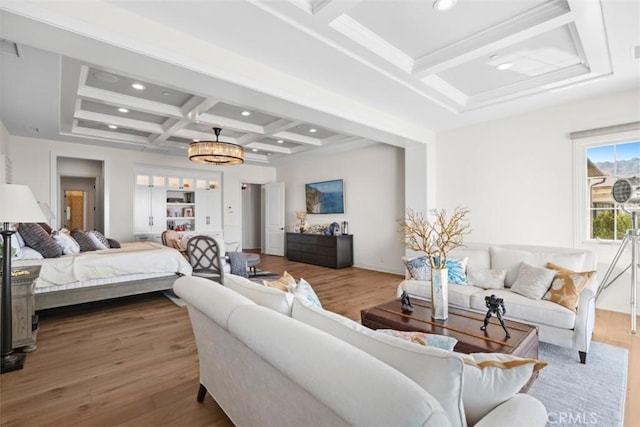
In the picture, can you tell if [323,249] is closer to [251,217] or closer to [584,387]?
[251,217]

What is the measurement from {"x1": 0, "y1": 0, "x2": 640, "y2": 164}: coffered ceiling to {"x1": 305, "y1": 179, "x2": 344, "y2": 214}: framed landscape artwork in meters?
2.52

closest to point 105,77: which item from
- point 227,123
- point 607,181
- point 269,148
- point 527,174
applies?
point 227,123

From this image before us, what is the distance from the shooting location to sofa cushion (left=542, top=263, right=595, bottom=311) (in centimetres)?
260

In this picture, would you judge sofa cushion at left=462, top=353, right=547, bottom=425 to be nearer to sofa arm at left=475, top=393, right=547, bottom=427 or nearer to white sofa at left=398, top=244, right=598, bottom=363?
sofa arm at left=475, top=393, right=547, bottom=427

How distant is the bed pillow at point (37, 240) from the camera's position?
3.41m

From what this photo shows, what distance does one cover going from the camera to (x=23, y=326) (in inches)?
102

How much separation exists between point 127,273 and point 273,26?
3.31 metres

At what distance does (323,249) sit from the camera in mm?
6832

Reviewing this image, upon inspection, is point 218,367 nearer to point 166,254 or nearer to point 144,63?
point 144,63

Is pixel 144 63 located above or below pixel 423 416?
above

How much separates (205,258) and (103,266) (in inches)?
46.4

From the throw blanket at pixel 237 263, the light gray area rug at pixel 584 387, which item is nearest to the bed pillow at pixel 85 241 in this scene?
the throw blanket at pixel 237 263

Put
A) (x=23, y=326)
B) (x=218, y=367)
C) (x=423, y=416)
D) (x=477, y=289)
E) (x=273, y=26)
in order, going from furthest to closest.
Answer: (x=477, y=289) → (x=23, y=326) → (x=273, y=26) → (x=218, y=367) → (x=423, y=416)

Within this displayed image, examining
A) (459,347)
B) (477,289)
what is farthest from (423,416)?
(477,289)
